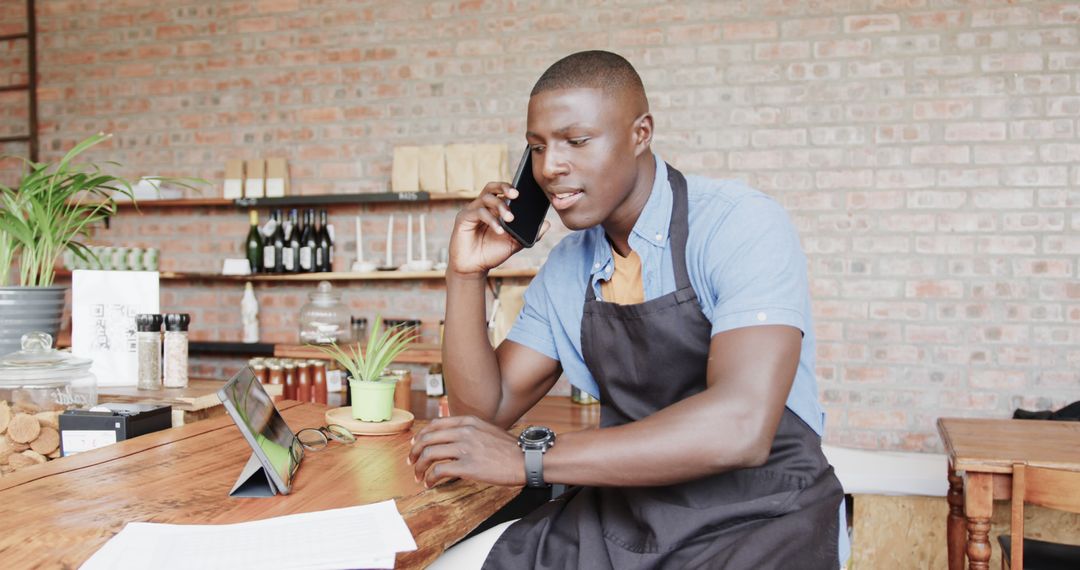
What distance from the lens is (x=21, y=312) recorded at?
211cm

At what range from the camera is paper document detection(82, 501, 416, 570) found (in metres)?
0.94

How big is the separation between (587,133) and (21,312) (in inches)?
65.2

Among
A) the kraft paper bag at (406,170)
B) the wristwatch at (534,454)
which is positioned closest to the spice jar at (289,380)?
the kraft paper bag at (406,170)

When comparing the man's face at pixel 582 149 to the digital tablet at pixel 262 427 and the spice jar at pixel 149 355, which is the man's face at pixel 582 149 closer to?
the digital tablet at pixel 262 427

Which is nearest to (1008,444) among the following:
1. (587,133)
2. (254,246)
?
(587,133)

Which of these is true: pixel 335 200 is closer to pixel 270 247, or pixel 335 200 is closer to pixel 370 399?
pixel 270 247

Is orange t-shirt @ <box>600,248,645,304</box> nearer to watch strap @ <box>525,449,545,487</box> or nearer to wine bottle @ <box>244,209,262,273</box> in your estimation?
watch strap @ <box>525,449,545,487</box>

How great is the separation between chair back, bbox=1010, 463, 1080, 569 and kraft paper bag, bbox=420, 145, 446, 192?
2.94 meters

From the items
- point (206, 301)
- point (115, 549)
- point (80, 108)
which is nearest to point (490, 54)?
point (206, 301)

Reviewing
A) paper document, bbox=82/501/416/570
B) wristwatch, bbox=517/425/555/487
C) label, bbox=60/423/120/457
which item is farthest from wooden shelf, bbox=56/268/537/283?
paper document, bbox=82/501/416/570

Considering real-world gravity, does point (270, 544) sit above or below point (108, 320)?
below

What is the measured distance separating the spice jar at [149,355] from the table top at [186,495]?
1.96 feet

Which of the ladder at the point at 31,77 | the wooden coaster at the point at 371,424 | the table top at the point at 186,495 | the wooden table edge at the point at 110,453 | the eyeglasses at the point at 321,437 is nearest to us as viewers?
the table top at the point at 186,495

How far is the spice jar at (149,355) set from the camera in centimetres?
212
